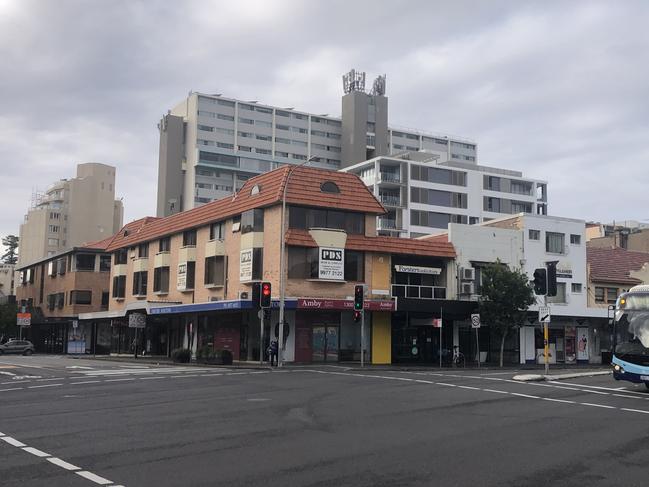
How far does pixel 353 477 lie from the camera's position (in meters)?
8.62

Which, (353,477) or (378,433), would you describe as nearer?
(353,477)

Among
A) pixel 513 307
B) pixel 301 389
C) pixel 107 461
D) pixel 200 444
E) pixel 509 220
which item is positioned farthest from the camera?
pixel 509 220

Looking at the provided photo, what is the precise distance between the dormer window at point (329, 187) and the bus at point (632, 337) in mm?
22161

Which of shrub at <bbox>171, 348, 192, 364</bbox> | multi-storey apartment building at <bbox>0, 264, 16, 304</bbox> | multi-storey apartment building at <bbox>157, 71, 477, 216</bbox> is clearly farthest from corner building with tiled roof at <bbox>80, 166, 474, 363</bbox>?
multi-storey apartment building at <bbox>0, 264, 16, 304</bbox>

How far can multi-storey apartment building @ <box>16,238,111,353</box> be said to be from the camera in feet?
229

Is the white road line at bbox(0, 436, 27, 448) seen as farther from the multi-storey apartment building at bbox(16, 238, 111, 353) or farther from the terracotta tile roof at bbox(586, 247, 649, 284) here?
the multi-storey apartment building at bbox(16, 238, 111, 353)

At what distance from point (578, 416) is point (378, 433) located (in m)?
4.71

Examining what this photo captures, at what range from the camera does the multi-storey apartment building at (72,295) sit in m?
69.7

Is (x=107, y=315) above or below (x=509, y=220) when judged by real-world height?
below

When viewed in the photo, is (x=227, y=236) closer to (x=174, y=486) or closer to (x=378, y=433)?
(x=378, y=433)

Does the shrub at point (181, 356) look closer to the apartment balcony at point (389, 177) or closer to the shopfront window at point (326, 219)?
the shopfront window at point (326, 219)

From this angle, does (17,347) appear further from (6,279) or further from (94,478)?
(6,279)

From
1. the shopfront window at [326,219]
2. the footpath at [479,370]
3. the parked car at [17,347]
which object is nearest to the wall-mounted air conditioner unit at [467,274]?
the shopfront window at [326,219]

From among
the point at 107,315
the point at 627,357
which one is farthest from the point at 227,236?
the point at 627,357
